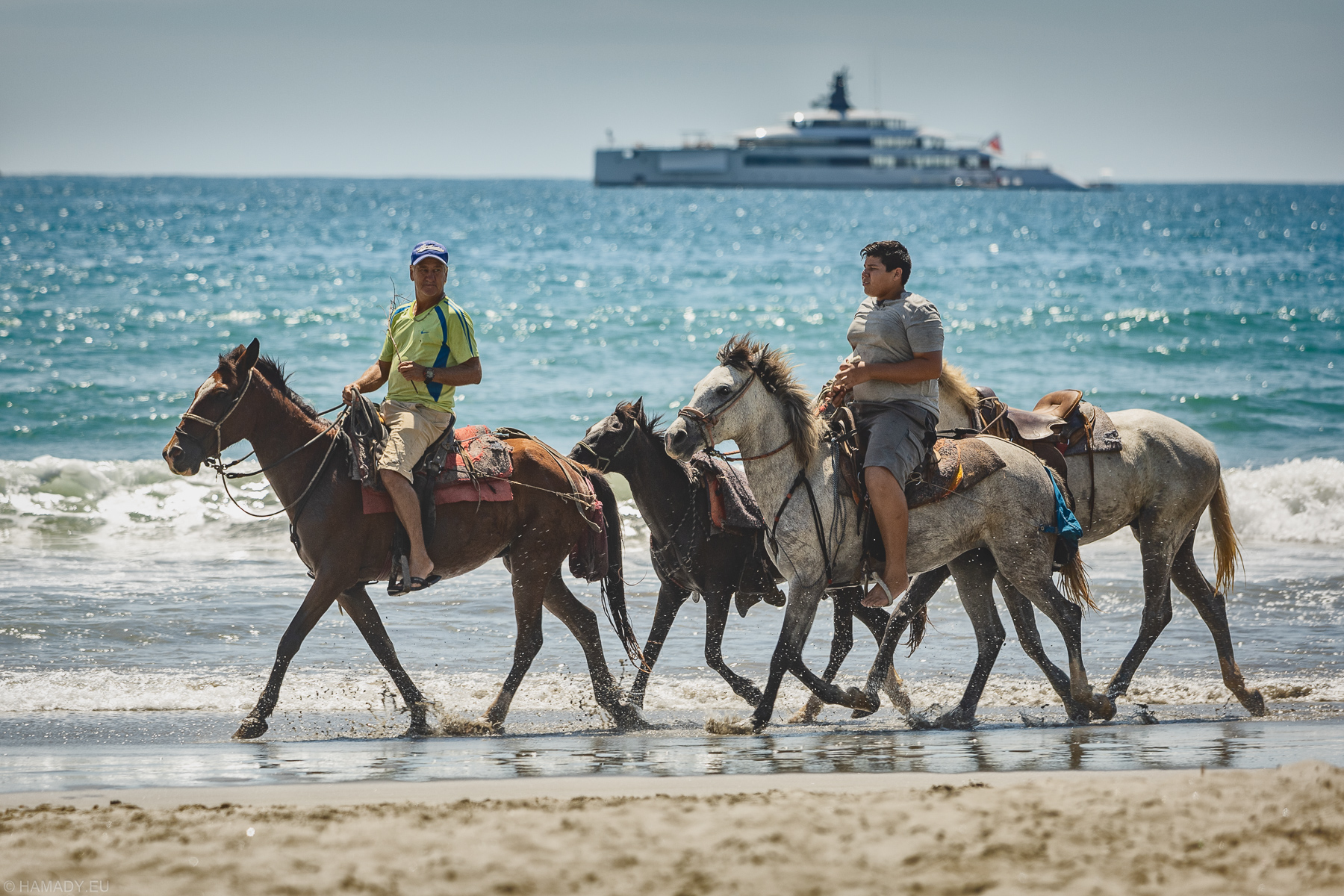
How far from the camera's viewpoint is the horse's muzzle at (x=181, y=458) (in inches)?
269

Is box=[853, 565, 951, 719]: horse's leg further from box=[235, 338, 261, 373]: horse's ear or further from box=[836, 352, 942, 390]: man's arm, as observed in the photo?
box=[235, 338, 261, 373]: horse's ear

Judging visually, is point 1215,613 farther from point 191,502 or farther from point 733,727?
point 191,502

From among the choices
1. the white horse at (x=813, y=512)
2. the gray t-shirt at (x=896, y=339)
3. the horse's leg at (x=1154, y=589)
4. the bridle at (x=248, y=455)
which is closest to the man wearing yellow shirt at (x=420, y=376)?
the bridle at (x=248, y=455)

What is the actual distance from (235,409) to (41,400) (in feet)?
51.1

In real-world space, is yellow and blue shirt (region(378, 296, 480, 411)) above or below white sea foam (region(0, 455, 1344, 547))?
above

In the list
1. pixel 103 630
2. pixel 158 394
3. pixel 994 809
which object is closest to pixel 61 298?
pixel 158 394

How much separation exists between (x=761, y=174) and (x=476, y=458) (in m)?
129

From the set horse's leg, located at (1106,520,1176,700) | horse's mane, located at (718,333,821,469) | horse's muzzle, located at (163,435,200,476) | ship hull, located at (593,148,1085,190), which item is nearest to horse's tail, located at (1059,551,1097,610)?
horse's leg, located at (1106,520,1176,700)

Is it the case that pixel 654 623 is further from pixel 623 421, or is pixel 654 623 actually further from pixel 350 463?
pixel 350 463

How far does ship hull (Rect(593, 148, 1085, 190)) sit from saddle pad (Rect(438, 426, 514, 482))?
418ft

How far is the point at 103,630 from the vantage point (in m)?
9.27

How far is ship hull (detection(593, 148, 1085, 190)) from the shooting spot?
131750mm

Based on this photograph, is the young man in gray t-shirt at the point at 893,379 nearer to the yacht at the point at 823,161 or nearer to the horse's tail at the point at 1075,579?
the horse's tail at the point at 1075,579

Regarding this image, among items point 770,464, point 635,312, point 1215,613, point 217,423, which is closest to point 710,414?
point 770,464
